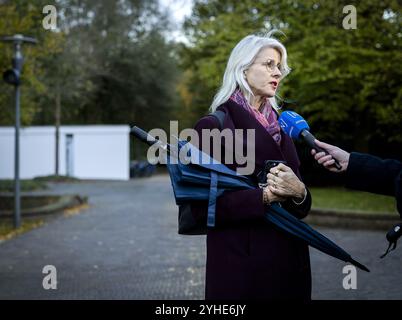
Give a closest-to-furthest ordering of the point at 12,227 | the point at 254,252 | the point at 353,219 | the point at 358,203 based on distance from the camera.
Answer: the point at 254,252, the point at 353,219, the point at 12,227, the point at 358,203

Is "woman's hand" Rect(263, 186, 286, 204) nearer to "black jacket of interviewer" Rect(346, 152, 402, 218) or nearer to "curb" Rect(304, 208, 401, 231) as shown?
"black jacket of interviewer" Rect(346, 152, 402, 218)

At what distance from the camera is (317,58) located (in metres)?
12.6

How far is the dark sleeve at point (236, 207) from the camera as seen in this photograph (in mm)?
2273

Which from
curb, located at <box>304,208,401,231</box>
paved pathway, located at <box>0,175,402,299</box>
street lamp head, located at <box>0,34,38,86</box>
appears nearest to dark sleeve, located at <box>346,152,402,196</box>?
paved pathway, located at <box>0,175,402,299</box>

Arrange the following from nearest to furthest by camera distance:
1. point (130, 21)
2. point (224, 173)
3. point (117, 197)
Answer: point (224, 173), point (117, 197), point (130, 21)

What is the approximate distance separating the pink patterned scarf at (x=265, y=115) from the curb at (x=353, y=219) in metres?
7.81

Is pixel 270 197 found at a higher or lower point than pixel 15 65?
lower

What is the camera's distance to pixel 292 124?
2477 millimetres

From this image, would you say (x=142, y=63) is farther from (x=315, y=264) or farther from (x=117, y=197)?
(x=315, y=264)

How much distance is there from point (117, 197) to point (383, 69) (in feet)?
37.1

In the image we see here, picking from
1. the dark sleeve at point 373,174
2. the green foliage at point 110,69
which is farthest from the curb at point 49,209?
the dark sleeve at point 373,174

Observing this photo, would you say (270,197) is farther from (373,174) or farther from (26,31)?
(26,31)

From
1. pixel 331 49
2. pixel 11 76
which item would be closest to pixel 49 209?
pixel 11 76

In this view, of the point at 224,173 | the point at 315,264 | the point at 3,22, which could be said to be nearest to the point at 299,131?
the point at 224,173
